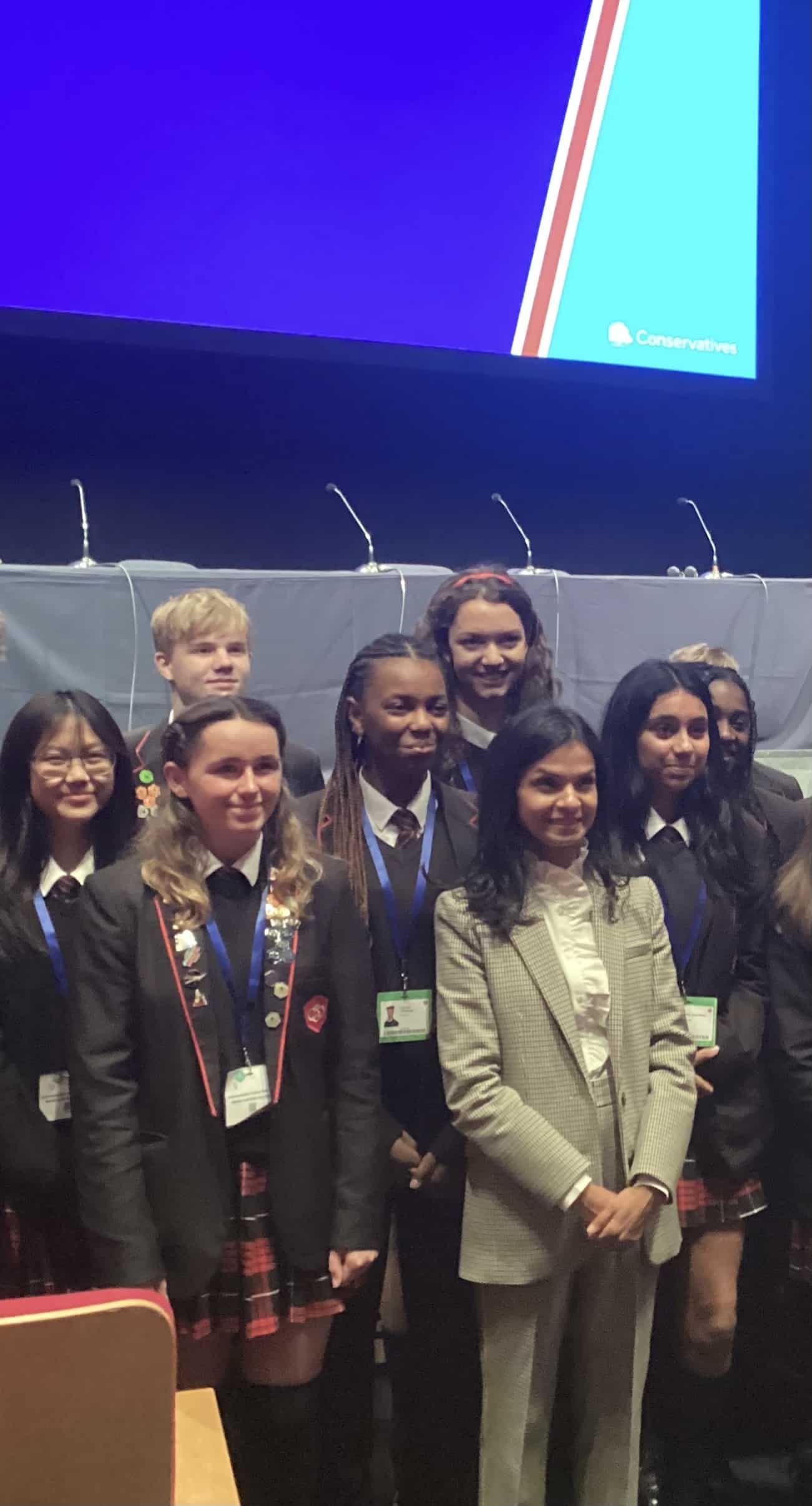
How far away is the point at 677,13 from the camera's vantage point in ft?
9.74

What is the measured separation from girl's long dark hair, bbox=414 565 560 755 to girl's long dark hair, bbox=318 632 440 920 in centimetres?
11

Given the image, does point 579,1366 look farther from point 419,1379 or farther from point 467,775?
point 467,775

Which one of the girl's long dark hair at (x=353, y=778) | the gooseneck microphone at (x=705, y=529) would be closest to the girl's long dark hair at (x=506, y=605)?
the girl's long dark hair at (x=353, y=778)

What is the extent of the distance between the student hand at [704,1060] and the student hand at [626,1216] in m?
0.27

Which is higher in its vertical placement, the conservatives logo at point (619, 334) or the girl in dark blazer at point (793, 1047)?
the conservatives logo at point (619, 334)

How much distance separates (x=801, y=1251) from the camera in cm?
233

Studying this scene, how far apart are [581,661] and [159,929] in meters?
1.11

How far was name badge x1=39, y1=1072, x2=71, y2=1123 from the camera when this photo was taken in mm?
1917

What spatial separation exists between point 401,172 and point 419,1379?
2.67 meters

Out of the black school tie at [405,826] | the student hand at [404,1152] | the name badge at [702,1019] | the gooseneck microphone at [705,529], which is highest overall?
the gooseneck microphone at [705,529]

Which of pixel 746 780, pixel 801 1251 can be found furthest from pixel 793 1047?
pixel 746 780

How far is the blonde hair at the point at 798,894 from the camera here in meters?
2.26

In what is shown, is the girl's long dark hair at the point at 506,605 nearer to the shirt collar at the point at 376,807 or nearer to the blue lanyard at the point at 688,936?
the shirt collar at the point at 376,807

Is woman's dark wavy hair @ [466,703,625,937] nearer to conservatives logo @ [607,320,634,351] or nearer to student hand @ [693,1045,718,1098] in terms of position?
student hand @ [693,1045,718,1098]
